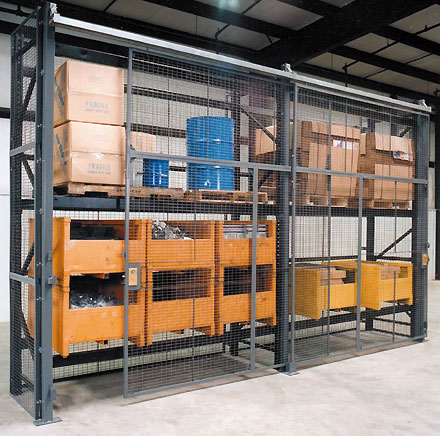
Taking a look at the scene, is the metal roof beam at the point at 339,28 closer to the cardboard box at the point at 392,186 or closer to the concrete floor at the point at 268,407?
the cardboard box at the point at 392,186

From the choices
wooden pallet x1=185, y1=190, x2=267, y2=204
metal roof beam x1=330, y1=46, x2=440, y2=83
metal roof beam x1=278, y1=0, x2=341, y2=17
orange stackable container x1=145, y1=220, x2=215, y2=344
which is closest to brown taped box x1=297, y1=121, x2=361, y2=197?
wooden pallet x1=185, y1=190, x2=267, y2=204

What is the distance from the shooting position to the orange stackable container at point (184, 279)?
16.4 ft

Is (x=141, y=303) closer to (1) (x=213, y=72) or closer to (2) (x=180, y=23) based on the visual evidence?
(1) (x=213, y=72)

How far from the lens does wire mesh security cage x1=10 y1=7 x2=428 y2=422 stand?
461 centimetres

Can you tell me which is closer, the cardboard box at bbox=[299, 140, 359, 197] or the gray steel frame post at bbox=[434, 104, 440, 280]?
the cardboard box at bbox=[299, 140, 359, 197]

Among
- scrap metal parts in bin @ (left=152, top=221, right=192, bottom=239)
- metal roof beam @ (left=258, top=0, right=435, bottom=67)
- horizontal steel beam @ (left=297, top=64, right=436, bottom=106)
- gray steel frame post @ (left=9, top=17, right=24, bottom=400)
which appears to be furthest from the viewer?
horizontal steel beam @ (left=297, top=64, right=436, bottom=106)

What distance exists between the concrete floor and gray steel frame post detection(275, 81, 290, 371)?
413mm

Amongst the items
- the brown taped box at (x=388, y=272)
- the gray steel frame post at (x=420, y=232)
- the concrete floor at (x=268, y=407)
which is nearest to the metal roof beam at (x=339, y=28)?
the gray steel frame post at (x=420, y=232)

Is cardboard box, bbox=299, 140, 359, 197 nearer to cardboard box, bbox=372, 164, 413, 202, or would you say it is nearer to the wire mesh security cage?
the wire mesh security cage

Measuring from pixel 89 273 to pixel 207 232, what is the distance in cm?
138

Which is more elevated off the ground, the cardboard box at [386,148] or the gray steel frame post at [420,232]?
the cardboard box at [386,148]

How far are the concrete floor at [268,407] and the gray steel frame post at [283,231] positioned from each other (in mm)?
413

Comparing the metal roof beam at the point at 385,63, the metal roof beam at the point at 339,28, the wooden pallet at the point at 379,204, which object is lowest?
the wooden pallet at the point at 379,204

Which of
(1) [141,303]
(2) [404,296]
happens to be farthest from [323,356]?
(1) [141,303]
